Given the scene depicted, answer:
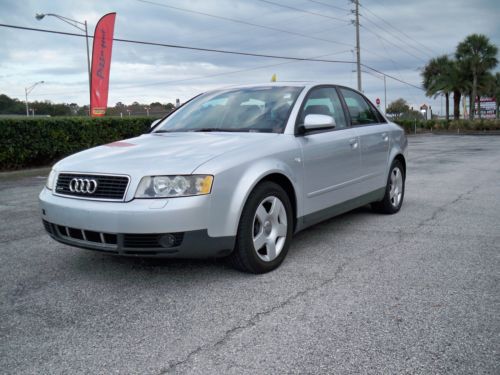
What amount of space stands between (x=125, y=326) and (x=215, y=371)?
2.59 feet

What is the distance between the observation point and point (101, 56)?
20.2 m

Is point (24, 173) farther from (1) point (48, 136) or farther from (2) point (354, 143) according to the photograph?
(2) point (354, 143)

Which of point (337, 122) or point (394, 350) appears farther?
point (337, 122)

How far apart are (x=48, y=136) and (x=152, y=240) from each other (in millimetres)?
12032

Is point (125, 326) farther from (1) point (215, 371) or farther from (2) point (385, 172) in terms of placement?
(2) point (385, 172)

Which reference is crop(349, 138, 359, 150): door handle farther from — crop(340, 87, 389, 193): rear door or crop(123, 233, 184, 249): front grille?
crop(123, 233, 184, 249): front grille

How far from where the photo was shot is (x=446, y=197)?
25.0ft

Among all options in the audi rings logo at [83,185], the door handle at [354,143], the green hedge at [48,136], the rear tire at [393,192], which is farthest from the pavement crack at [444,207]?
the green hedge at [48,136]

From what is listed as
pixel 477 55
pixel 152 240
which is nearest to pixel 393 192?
pixel 152 240

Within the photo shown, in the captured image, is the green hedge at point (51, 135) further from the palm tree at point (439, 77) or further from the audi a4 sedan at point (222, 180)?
the palm tree at point (439, 77)

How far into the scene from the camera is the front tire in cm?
369

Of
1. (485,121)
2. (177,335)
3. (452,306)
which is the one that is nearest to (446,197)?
(452,306)

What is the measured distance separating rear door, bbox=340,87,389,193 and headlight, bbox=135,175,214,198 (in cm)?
241

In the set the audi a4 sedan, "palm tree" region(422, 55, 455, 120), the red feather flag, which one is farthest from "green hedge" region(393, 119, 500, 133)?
the audi a4 sedan
